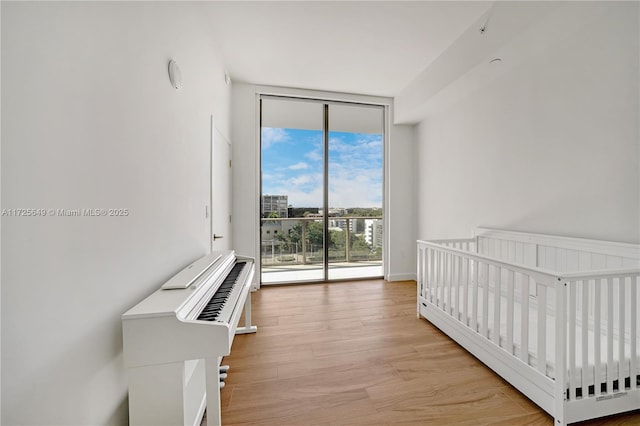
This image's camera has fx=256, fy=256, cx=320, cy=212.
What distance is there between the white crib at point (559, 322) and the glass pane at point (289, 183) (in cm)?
206

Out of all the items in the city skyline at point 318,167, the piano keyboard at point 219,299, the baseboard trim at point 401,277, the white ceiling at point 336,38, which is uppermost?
the white ceiling at point 336,38

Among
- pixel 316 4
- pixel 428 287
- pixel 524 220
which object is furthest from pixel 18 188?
pixel 524 220

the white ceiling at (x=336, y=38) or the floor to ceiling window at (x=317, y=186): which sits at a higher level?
the white ceiling at (x=336, y=38)

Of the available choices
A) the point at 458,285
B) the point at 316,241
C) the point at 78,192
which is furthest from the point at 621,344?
the point at 316,241

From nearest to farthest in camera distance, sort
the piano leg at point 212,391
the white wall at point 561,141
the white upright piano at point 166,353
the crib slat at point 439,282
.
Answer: the white upright piano at point 166,353, the piano leg at point 212,391, the white wall at point 561,141, the crib slat at point 439,282

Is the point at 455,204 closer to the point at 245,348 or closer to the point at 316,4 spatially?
the point at 316,4

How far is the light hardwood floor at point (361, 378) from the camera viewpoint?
1.43 meters

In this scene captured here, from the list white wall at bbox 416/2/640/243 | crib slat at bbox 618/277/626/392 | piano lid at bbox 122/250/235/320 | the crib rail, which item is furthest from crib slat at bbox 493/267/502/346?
piano lid at bbox 122/250/235/320

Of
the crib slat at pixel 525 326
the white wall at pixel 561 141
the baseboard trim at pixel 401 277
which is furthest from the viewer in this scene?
the baseboard trim at pixel 401 277

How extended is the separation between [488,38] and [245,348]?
330 centimetres

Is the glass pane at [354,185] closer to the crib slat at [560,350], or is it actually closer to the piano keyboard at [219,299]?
the piano keyboard at [219,299]

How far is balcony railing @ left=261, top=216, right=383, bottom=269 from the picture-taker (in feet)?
Result: 12.8

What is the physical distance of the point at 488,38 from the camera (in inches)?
85.2

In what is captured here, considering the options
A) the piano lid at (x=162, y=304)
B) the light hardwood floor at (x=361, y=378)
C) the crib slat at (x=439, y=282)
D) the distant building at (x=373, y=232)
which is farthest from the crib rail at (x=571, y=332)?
the distant building at (x=373, y=232)
